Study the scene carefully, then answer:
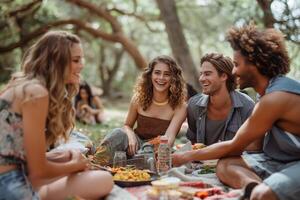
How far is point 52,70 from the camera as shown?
→ 9.65ft

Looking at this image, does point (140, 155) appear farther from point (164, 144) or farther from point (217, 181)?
point (217, 181)

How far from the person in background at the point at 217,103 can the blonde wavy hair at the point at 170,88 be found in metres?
0.25

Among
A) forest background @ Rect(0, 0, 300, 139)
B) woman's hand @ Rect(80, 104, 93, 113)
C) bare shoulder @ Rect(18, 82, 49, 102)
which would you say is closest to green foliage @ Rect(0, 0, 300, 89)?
forest background @ Rect(0, 0, 300, 139)

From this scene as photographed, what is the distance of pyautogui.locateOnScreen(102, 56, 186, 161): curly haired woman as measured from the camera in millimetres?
4922

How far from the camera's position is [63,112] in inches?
127

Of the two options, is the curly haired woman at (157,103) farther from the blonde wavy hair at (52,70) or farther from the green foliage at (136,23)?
the blonde wavy hair at (52,70)

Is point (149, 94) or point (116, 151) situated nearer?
point (116, 151)

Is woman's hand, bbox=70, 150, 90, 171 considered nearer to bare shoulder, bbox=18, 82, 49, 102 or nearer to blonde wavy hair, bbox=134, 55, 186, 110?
bare shoulder, bbox=18, 82, 49, 102

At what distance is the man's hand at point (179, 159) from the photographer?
156 inches

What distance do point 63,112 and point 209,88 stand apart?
1916mm

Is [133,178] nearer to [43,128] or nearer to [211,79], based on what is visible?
[43,128]

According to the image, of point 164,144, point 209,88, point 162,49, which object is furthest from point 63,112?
point 162,49

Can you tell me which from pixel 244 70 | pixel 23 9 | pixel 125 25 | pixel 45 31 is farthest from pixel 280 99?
pixel 125 25

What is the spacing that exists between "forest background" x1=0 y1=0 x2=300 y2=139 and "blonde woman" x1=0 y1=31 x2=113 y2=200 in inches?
95.0
